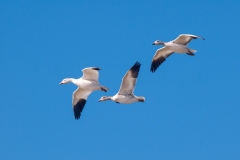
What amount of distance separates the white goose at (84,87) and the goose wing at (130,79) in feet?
2.67

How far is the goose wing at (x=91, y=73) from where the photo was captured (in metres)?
20.7

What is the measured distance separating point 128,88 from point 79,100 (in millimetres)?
2853

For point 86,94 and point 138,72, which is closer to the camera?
point 138,72

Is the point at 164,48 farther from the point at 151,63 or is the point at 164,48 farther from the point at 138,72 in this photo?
the point at 138,72

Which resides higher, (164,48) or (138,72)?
(164,48)

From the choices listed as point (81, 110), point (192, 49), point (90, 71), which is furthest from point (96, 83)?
point (192, 49)

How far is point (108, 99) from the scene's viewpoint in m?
22.2

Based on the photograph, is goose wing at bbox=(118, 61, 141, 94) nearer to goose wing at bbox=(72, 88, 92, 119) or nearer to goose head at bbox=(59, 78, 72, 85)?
goose wing at bbox=(72, 88, 92, 119)

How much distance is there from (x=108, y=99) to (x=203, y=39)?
13.7 feet

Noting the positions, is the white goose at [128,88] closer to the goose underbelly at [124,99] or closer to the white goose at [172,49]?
the goose underbelly at [124,99]

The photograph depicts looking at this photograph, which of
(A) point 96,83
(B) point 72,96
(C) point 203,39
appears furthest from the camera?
(B) point 72,96

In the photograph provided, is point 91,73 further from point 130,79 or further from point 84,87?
point 130,79

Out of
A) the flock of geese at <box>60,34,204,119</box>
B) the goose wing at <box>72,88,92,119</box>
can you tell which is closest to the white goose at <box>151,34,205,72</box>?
the flock of geese at <box>60,34,204,119</box>

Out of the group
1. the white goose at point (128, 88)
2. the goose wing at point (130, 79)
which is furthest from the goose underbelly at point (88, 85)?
the goose wing at point (130, 79)
